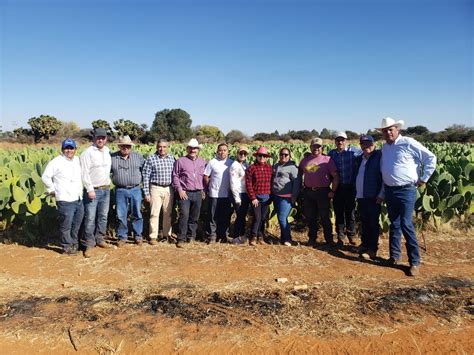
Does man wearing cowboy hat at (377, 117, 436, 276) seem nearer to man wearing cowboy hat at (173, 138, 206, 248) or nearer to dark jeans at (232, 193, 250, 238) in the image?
dark jeans at (232, 193, 250, 238)

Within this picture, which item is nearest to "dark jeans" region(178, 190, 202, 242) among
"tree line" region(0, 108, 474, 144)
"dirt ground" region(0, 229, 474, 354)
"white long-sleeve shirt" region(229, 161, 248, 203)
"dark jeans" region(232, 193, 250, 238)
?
"dirt ground" region(0, 229, 474, 354)

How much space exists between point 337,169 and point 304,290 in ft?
8.37

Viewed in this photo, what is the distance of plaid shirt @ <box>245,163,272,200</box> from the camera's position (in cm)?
622

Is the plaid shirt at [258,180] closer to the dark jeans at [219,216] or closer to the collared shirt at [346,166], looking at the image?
the dark jeans at [219,216]

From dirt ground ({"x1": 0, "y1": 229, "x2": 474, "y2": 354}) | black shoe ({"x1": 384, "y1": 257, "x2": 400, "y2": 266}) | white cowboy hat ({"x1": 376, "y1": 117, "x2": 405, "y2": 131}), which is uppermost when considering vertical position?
white cowboy hat ({"x1": 376, "y1": 117, "x2": 405, "y2": 131})

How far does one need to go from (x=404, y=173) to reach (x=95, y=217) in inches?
197

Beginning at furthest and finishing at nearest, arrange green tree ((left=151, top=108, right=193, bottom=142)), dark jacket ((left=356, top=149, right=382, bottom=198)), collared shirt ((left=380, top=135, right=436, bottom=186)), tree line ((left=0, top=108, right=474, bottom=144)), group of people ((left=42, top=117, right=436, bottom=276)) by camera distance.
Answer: green tree ((left=151, top=108, right=193, bottom=142)) < tree line ((left=0, top=108, right=474, bottom=144)) < group of people ((left=42, top=117, right=436, bottom=276)) < dark jacket ((left=356, top=149, right=382, bottom=198)) < collared shirt ((left=380, top=135, right=436, bottom=186))

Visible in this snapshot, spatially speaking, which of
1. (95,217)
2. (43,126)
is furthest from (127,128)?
(95,217)

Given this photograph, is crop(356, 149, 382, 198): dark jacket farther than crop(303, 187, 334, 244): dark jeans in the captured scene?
No

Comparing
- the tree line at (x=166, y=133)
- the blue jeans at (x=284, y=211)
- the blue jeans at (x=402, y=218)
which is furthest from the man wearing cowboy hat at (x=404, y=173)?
the tree line at (x=166, y=133)

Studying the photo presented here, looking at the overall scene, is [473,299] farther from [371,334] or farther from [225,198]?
[225,198]

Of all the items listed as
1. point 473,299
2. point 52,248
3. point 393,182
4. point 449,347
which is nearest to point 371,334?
point 449,347

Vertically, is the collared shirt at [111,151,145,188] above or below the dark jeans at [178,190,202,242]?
above

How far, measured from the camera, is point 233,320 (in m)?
3.74
